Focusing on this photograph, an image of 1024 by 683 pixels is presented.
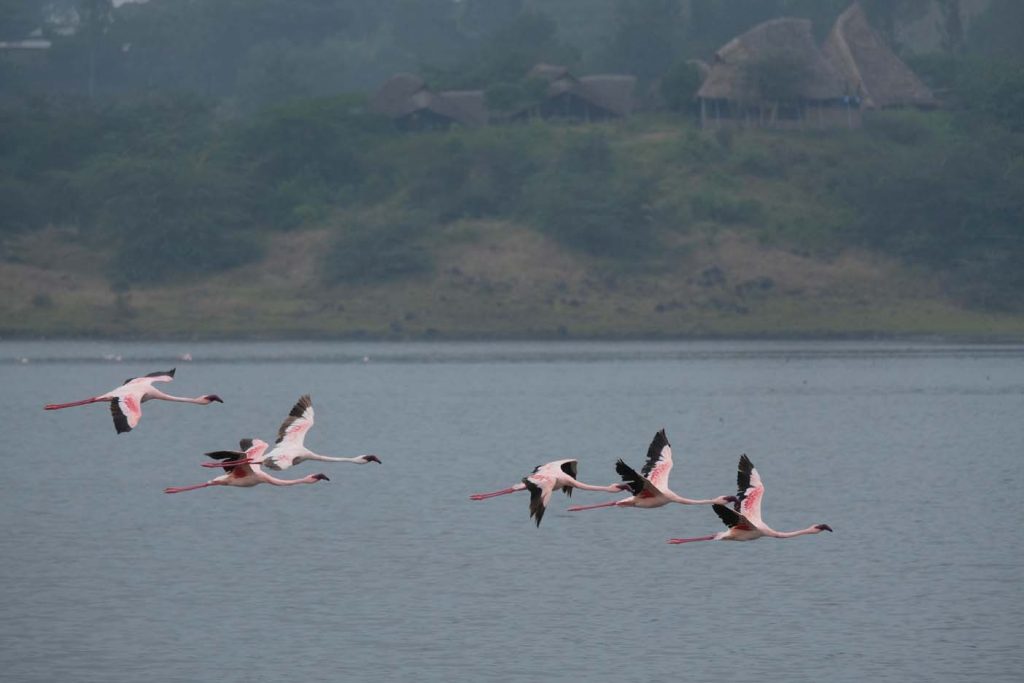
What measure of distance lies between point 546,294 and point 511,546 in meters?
43.6

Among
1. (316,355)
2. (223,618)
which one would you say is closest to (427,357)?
(316,355)

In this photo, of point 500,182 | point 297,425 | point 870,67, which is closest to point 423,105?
point 500,182

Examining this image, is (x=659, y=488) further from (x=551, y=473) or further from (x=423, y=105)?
(x=423, y=105)

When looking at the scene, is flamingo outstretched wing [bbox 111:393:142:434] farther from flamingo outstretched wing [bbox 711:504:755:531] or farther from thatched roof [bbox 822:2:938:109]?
thatched roof [bbox 822:2:938:109]

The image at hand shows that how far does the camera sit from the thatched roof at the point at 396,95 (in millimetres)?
94438

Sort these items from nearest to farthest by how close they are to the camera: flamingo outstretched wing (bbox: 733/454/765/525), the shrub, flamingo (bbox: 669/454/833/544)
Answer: flamingo (bbox: 669/454/833/544)
flamingo outstretched wing (bbox: 733/454/765/525)
the shrub

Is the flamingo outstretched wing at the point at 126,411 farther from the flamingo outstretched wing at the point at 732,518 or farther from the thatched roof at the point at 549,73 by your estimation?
the thatched roof at the point at 549,73

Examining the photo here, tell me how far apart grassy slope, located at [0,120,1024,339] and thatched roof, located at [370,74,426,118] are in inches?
573

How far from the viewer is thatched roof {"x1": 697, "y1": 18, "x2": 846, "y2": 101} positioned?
298ft

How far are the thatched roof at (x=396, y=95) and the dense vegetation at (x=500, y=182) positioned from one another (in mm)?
1624

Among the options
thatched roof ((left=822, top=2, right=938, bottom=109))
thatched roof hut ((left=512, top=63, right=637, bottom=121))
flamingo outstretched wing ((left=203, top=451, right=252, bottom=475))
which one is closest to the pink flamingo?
flamingo outstretched wing ((left=203, top=451, right=252, bottom=475))

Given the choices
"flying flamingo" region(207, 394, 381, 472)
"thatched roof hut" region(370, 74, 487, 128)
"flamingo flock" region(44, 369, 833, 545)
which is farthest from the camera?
"thatched roof hut" region(370, 74, 487, 128)

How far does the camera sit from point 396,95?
3745 inches

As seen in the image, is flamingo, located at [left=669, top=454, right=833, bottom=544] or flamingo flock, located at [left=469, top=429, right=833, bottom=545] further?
flamingo, located at [left=669, top=454, right=833, bottom=544]
